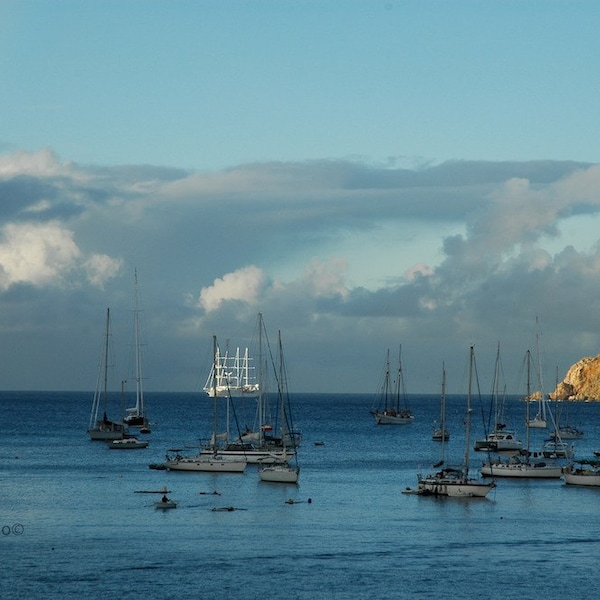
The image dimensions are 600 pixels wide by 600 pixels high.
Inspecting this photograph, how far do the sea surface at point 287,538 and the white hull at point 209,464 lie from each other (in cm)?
167

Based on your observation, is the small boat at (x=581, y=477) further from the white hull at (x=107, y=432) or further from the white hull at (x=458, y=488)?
the white hull at (x=107, y=432)

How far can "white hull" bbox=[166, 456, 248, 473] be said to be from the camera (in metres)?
119

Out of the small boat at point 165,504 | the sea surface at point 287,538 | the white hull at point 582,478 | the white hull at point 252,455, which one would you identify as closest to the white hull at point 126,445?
the sea surface at point 287,538

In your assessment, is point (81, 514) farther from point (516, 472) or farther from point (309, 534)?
point (516, 472)

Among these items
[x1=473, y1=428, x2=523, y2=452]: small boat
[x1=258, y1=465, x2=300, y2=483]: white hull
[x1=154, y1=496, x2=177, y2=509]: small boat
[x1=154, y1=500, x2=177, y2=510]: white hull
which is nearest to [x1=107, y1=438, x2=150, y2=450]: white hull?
[x1=473, y1=428, x2=523, y2=452]: small boat

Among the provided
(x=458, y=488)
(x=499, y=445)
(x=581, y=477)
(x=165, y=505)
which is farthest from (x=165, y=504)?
(x=499, y=445)

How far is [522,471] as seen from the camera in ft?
391

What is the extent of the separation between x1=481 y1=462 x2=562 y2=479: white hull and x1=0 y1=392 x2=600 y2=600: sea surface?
216 cm

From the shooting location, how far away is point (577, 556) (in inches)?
2896

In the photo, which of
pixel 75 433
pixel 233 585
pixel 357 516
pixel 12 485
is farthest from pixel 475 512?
pixel 75 433

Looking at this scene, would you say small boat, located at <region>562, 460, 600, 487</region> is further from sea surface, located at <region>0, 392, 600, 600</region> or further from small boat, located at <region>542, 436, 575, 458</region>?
small boat, located at <region>542, 436, 575, 458</region>

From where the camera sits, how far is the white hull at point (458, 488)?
99.9m

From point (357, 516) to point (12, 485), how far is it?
1398 inches

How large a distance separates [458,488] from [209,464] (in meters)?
29.3
